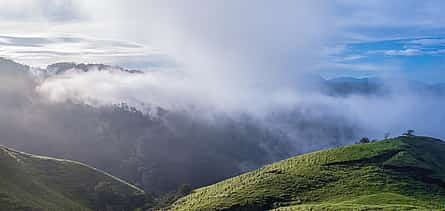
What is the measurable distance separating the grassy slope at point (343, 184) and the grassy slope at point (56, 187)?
128 ft

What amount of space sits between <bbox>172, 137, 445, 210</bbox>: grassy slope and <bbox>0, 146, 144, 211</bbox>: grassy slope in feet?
128

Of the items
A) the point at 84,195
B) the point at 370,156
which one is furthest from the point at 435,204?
the point at 84,195

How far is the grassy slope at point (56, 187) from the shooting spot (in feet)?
437

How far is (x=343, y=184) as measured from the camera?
116312 mm

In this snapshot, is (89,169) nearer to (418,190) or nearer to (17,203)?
(17,203)

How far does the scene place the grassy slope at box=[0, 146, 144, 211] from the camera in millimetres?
133250

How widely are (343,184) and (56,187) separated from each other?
3871 inches

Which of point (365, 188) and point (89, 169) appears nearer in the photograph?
point (365, 188)

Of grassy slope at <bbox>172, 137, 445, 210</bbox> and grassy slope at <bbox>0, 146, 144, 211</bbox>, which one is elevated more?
grassy slope at <bbox>0, 146, 144, 211</bbox>

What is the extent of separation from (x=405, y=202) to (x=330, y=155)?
163 feet

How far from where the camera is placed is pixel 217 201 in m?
110

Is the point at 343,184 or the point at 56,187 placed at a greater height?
the point at 56,187

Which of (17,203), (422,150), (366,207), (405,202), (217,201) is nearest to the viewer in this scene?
(366,207)

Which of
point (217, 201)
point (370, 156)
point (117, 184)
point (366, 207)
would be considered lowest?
point (366, 207)
